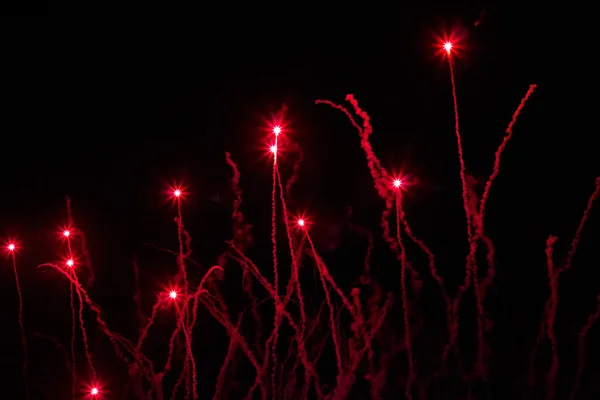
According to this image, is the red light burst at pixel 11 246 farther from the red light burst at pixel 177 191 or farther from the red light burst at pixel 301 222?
the red light burst at pixel 301 222

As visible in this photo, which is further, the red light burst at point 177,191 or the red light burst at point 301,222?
the red light burst at point 177,191

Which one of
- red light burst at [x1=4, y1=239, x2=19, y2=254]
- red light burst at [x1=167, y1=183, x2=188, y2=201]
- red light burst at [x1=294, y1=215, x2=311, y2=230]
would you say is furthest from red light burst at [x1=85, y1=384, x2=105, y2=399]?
red light burst at [x1=294, y1=215, x2=311, y2=230]

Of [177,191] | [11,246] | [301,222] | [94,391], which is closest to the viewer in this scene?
[94,391]

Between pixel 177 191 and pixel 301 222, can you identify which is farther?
pixel 177 191

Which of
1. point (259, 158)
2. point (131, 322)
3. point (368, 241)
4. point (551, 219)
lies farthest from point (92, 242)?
point (551, 219)

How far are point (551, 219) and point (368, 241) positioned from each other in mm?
3208

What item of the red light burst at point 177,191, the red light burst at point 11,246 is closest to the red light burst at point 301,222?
the red light burst at point 177,191

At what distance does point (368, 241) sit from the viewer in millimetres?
9766

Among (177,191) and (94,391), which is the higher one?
(177,191)

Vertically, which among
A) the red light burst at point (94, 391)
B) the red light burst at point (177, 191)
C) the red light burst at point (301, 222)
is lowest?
the red light burst at point (94, 391)

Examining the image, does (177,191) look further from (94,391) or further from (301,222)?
(94,391)

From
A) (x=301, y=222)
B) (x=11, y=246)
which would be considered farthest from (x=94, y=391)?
(x=301, y=222)

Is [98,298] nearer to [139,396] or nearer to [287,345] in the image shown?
[139,396]

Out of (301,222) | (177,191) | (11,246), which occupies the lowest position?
(301,222)
